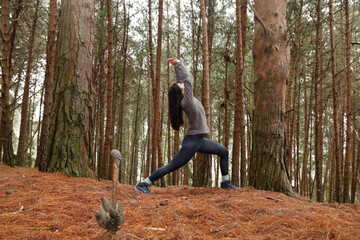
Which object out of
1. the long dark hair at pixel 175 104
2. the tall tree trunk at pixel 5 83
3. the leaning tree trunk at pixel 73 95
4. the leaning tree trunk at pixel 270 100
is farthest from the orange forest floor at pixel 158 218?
the tall tree trunk at pixel 5 83

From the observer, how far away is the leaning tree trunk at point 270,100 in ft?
12.5

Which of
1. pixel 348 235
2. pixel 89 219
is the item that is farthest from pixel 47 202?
pixel 348 235

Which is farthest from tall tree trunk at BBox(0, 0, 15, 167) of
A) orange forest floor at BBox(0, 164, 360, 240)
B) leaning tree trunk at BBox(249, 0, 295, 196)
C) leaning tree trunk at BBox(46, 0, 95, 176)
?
leaning tree trunk at BBox(249, 0, 295, 196)

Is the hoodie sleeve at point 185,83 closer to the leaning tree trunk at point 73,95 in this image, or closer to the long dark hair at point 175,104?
the long dark hair at point 175,104

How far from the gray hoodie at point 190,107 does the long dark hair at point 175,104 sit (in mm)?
113

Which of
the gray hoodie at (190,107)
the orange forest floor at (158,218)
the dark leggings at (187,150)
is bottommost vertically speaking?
the orange forest floor at (158,218)

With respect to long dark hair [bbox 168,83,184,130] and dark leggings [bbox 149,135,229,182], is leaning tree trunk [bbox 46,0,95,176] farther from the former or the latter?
long dark hair [bbox 168,83,184,130]

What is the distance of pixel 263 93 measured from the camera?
398 centimetres

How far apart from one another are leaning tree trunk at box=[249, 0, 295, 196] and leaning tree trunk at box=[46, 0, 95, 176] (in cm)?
281

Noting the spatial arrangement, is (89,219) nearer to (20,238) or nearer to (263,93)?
(20,238)

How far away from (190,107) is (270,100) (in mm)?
1303

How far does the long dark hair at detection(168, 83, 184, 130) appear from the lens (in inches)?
142

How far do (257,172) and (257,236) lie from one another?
7.10ft

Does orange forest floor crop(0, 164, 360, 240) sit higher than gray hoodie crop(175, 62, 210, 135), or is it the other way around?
gray hoodie crop(175, 62, 210, 135)
